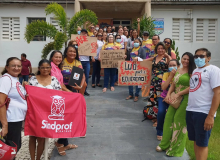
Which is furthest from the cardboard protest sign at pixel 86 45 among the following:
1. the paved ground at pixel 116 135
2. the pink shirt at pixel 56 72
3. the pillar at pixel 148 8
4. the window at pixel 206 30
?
the window at pixel 206 30

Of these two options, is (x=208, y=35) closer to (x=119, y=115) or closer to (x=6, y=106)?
(x=119, y=115)

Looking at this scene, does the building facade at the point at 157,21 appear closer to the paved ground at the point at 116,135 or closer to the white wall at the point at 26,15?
the white wall at the point at 26,15

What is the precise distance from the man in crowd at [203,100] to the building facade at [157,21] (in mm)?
10953

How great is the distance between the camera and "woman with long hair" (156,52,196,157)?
415 centimetres

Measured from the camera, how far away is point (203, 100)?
3.33m

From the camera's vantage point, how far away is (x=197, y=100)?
338 centimetres

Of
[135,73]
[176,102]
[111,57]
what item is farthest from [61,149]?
[111,57]

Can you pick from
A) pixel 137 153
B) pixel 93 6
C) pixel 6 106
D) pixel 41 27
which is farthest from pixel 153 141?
pixel 93 6

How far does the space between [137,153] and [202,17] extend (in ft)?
40.6

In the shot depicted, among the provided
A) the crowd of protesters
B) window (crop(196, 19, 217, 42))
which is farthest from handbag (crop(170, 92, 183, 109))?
window (crop(196, 19, 217, 42))

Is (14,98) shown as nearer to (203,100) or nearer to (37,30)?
(203,100)

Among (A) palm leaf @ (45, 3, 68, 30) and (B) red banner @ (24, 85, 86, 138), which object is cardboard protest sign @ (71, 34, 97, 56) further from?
(B) red banner @ (24, 85, 86, 138)

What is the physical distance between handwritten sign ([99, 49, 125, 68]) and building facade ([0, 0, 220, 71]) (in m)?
6.31

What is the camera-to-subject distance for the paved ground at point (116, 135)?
174 inches
